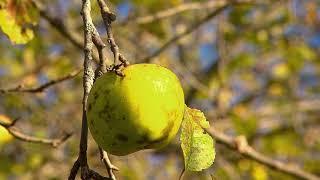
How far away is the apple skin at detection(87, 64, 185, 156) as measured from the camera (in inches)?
43.8

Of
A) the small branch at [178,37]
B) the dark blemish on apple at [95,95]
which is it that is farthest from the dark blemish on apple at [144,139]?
the small branch at [178,37]

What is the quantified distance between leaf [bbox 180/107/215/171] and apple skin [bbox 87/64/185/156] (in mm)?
89

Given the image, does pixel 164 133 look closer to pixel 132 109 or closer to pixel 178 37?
pixel 132 109

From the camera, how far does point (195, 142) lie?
4.20ft

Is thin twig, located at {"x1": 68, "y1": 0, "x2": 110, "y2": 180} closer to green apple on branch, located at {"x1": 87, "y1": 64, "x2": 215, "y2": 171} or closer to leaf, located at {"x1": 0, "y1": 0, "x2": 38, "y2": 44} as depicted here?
green apple on branch, located at {"x1": 87, "y1": 64, "x2": 215, "y2": 171}

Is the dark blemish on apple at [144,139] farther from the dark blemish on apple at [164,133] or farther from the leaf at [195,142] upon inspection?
the leaf at [195,142]

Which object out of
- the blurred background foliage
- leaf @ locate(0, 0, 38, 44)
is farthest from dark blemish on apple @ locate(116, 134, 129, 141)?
the blurred background foliage

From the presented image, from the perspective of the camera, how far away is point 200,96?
14.2 feet

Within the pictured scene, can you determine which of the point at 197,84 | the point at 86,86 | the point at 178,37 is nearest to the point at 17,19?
the point at 86,86

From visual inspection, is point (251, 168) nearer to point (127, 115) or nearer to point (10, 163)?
point (10, 163)

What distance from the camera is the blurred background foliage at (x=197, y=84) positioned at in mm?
3783

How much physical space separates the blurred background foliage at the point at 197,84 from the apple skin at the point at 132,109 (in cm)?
208

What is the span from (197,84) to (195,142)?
304 centimetres

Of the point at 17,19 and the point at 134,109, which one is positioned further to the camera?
the point at 17,19
